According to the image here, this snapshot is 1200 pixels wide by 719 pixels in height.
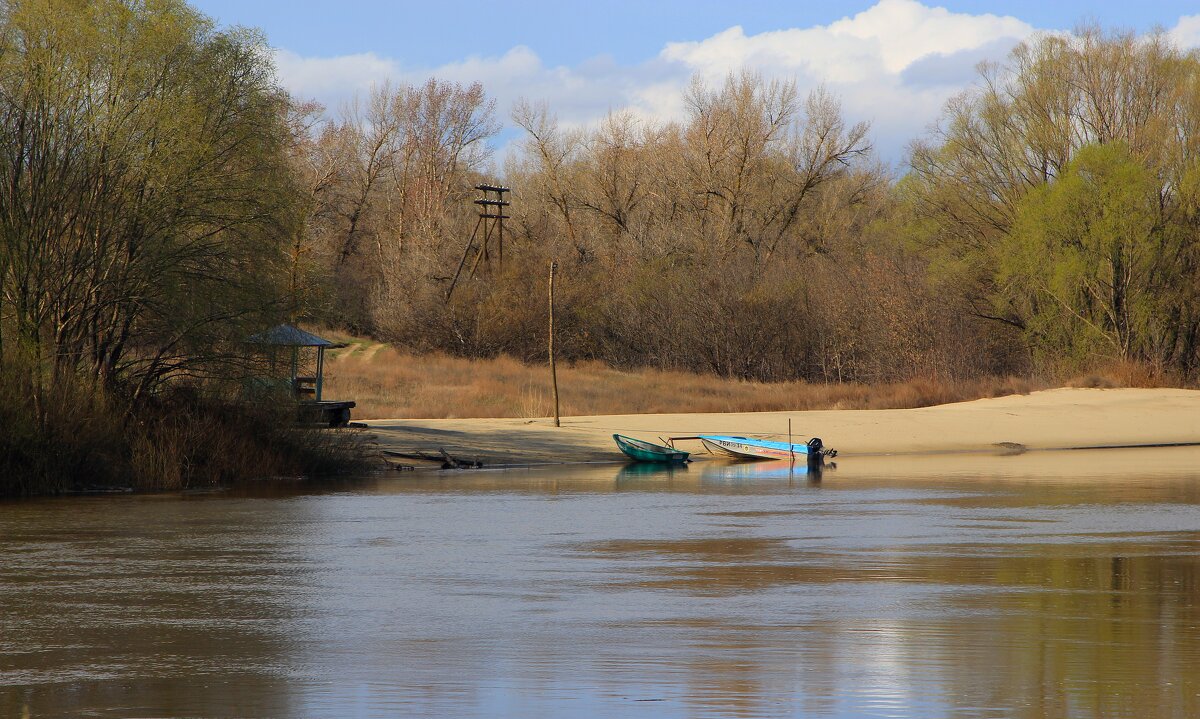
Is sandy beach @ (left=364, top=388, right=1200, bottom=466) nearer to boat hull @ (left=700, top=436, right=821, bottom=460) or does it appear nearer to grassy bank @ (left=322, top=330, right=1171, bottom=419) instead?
boat hull @ (left=700, top=436, right=821, bottom=460)

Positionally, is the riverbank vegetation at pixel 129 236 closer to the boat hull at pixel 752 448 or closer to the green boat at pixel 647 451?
the green boat at pixel 647 451

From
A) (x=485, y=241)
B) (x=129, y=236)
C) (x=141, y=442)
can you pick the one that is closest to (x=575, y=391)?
(x=485, y=241)

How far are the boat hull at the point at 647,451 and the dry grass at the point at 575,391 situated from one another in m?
8.93

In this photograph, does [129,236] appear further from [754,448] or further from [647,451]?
[754,448]

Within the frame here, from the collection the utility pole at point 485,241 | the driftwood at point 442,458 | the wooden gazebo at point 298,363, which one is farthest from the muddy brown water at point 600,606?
the utility pole at point 485,241

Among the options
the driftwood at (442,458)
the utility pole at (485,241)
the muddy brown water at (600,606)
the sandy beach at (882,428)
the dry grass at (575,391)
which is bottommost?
the muddy brown water at (600,606)

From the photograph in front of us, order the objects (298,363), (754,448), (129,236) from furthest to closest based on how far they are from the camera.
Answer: (754,448) < (298,363) < (129,236)

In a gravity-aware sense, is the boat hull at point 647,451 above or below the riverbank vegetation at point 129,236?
below

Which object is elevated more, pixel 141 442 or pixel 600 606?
pixel 141 442

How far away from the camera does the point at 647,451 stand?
119ft

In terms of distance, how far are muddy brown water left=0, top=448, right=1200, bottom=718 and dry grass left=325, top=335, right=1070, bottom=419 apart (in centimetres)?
1967

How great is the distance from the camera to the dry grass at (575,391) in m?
46.2

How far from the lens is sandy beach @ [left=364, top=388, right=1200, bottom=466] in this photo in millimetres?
37531

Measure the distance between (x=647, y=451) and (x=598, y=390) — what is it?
15851 mm
